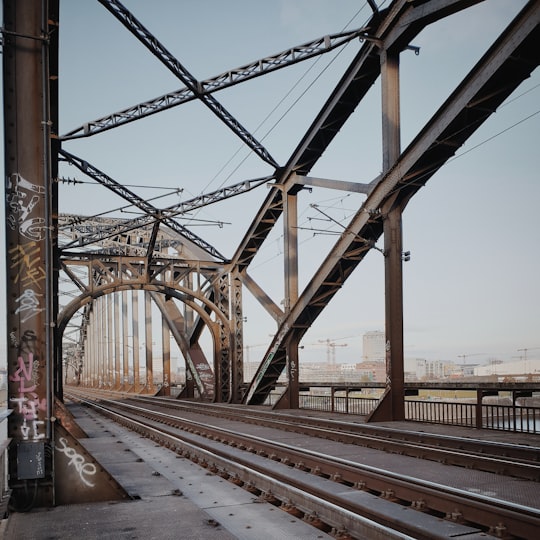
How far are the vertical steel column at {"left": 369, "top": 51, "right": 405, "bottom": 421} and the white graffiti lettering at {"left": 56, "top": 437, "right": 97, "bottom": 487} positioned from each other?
11060 millimetres

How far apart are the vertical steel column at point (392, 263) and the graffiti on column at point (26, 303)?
460 inches

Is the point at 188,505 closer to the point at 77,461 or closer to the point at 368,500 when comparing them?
the point at 77,461

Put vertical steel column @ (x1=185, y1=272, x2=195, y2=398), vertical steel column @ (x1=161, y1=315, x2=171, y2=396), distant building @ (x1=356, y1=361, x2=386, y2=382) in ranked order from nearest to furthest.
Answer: vertical steel column @ (x1=185, y1=272, x2=195, y2=398) < vertical steel column @ (x1=161, y1=315, x2=171, y2=396) < distant building @ (x1=356, y1=361, x2=386, y2=382)

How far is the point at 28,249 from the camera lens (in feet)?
25.1

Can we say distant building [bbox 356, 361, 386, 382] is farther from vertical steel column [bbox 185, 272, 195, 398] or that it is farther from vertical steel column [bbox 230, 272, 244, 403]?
vertical steel column [bbox 230, 272, 244, 403]

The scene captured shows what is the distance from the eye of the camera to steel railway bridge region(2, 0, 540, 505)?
7.57 metres

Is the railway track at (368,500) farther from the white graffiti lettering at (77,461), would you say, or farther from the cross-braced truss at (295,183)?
the cross-braced truss at (295,183)

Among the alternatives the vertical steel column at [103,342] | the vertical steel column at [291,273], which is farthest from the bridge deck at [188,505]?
the vertical steel column at [103,342]

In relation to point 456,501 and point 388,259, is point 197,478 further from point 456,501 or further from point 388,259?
point 388,259

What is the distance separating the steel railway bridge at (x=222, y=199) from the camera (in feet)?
24.8

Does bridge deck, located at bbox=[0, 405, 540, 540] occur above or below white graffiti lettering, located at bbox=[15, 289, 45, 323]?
below

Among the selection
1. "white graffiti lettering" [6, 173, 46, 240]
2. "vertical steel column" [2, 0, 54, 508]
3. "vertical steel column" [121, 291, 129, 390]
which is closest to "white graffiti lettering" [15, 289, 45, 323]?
→ "vertical steel column" [2, 0, 54, 508]

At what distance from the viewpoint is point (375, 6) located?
1850 cm

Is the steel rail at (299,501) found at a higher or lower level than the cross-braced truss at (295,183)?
lower
